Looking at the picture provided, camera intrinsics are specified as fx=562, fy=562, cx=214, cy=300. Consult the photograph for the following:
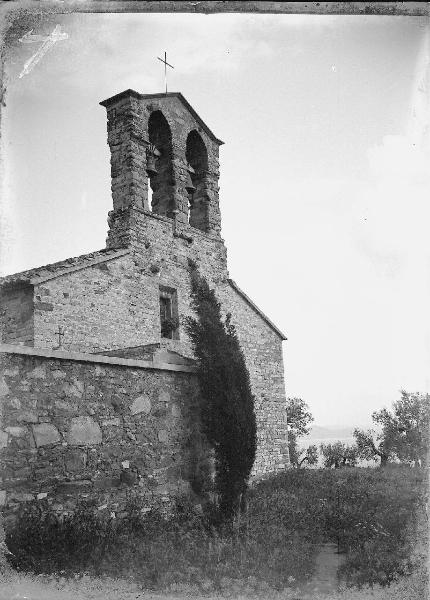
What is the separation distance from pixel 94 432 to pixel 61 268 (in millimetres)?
4745

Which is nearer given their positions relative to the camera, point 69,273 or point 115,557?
point 115,557

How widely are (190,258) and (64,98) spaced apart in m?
7.63

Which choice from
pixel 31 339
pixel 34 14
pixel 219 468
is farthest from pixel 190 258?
pixel 34 14

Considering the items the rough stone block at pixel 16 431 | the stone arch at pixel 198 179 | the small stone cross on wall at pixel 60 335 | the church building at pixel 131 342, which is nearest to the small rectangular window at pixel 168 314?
the church building at pixel 131 342

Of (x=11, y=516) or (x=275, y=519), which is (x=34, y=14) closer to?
(x=11, y=516)

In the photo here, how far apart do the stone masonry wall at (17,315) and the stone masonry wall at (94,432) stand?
10.9ft

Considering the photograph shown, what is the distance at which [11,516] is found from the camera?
4.96 metres

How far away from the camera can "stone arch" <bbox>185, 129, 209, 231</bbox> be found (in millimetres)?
13773

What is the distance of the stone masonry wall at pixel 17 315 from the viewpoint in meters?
9.48

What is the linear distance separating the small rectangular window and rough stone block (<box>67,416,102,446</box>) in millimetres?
6285

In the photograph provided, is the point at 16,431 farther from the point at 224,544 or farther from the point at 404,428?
the point at 404,428

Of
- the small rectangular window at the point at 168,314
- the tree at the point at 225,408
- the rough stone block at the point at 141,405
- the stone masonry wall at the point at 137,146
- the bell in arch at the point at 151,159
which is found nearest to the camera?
the rough stone block at the point at 141,405

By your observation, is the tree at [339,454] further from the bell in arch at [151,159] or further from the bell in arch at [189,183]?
the bell in arch at [151,159]

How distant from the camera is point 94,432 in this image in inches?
240
